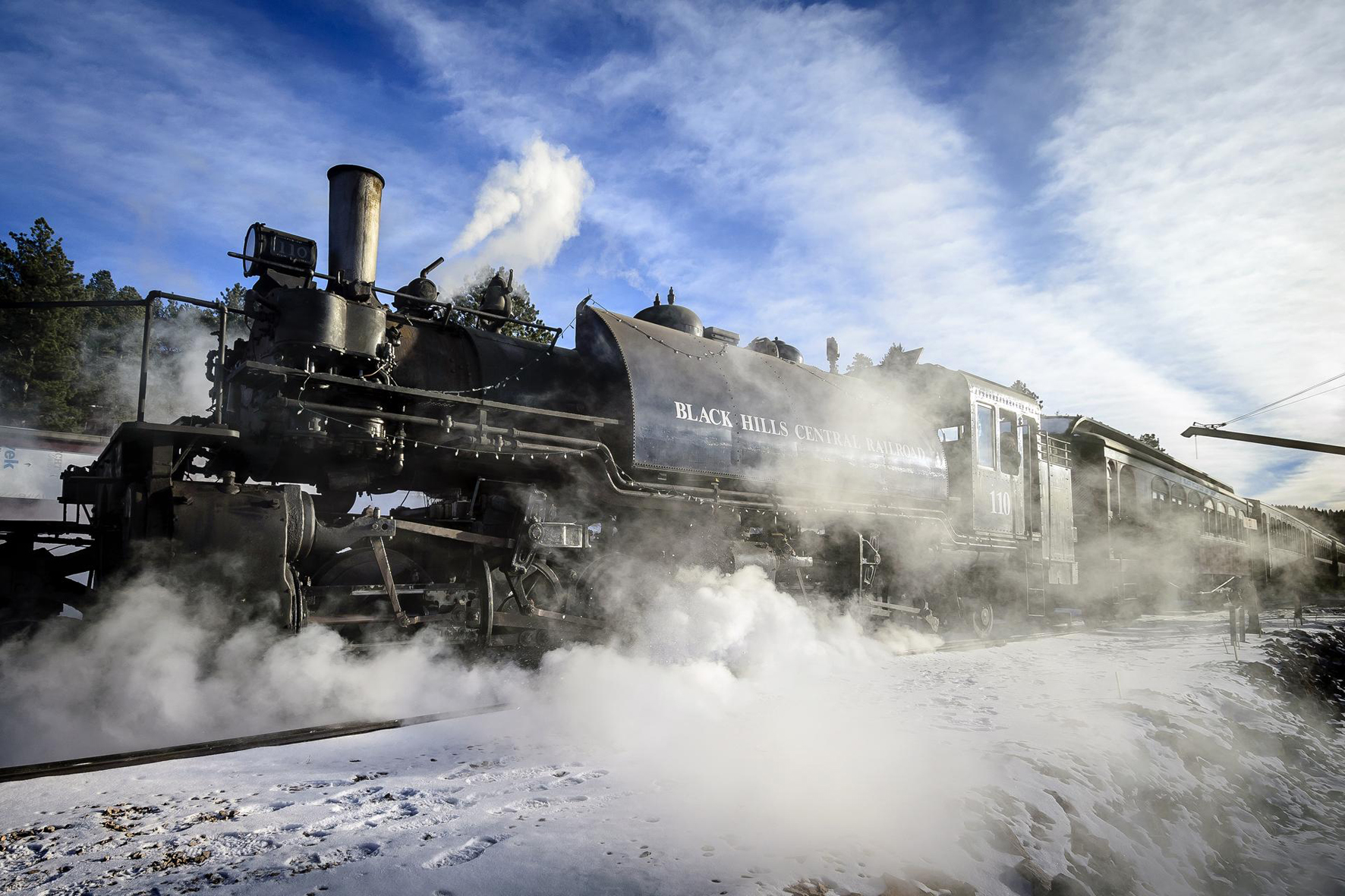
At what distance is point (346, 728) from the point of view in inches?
163

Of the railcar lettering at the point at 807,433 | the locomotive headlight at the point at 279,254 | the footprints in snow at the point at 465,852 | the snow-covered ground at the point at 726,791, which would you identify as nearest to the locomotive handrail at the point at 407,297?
the locomotive headlight at the point at 279,254

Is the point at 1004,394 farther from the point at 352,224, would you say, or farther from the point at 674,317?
the point at 352,224

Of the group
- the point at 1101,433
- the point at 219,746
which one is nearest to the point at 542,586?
the point at 219,746

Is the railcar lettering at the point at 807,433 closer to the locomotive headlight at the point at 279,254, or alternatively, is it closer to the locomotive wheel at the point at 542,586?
the locomotive wheel at the point at 542,586

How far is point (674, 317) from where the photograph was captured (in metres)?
7.86

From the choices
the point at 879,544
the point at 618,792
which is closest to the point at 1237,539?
the point at 879,544

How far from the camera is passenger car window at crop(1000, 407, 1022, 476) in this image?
10.4 m

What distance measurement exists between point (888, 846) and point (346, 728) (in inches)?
117

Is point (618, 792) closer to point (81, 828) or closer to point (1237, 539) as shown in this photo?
point (81, 828)

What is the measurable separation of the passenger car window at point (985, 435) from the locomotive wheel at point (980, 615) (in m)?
1.85

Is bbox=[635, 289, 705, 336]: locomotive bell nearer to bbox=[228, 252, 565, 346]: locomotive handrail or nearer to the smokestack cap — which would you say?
bbox=[228, 252, 565, 346]: locomotive handrail

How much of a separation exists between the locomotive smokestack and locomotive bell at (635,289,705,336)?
9.99ft

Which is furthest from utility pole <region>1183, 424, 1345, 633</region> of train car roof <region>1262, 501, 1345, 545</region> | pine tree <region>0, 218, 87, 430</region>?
pine tree <region>0, 218, 87, 430</region>

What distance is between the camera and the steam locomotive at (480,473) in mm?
4453
